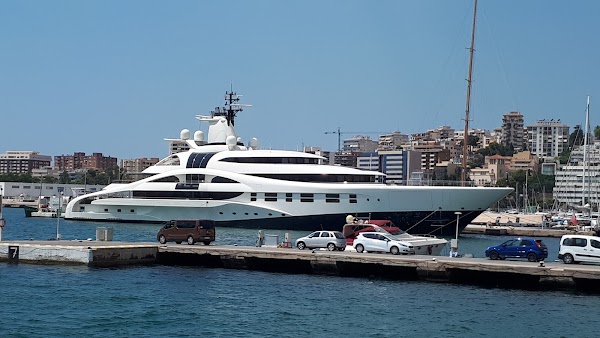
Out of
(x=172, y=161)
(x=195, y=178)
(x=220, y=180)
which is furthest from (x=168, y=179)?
(x=220, y=180)

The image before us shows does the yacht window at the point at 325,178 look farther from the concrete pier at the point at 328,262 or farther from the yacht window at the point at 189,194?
the concrete pier at the point at 328,262

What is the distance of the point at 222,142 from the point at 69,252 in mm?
42548

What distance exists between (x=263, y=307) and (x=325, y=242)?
11.0 metres

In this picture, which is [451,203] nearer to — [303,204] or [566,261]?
[303,204]

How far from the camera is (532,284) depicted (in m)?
30.7

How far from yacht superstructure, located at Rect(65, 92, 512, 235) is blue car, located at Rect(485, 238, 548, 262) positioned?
2677cm

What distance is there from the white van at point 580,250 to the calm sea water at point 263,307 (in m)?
3.34

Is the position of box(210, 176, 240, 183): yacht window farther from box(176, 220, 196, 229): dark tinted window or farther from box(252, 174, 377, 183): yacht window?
box(176, 220, 196, 229): dark tinted window

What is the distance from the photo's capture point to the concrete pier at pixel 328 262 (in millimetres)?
30016

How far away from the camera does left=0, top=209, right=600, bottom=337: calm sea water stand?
23688mm

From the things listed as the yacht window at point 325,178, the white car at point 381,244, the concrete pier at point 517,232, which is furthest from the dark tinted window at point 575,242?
the concrete pier at point 517,232

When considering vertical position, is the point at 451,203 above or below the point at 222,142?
below

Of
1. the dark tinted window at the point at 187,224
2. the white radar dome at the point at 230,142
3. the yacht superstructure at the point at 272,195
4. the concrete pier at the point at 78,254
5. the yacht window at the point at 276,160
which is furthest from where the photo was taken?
the white radar dome at the point at 230,142

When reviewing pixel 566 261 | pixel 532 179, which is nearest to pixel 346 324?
pixel 566 261
